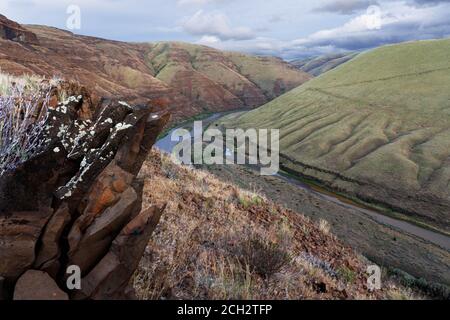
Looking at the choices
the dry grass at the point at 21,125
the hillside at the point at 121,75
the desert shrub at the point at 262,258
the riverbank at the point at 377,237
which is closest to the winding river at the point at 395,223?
the riverbank at the point at 377,237

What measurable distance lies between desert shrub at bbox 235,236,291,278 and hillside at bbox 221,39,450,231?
130 feet

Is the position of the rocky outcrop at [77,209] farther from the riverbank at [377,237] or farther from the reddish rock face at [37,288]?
the riverbank at [377,237]

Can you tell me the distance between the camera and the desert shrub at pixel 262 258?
6.82 meters

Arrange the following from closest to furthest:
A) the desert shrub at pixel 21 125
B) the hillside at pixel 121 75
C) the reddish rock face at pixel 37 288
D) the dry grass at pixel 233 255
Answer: the reddish rock face at pixel 37 288
the desert shrub at pixel 21 125
the dry grass at pixel 233 255
the hillside at pixel 121 75

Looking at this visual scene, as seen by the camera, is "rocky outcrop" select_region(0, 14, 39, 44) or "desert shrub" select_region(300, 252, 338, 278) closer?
"desert shrub" select_region(300, 252, 338, 278)

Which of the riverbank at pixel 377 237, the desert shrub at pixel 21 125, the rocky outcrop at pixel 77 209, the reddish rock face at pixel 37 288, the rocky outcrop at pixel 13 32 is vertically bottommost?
the riverbank at pixel 377 237

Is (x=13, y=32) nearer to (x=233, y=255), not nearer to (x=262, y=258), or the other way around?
(x=233, y=255)

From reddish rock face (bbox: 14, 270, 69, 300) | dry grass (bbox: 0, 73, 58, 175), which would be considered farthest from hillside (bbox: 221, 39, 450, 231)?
reddish rock face (bbox: 14, 270, 69, 300)

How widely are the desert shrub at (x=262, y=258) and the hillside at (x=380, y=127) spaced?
39748 mm

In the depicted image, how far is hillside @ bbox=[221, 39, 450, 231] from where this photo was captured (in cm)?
4978

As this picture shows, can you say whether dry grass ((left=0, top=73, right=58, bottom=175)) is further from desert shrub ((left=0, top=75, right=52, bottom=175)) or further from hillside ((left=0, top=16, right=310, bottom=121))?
hillside ((left=0, top=16, right=310, bottom=121))
